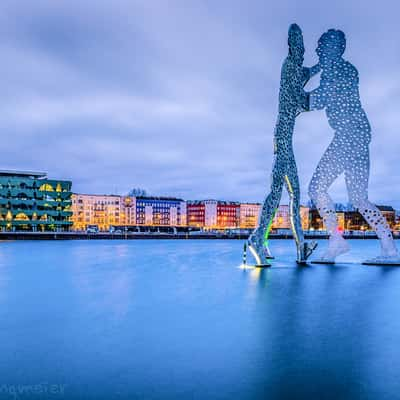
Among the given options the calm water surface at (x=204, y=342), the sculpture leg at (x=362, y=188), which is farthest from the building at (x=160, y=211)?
the calm water surface at (x=204, y=342)

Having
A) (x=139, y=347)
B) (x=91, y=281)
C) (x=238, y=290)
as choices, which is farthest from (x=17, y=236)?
(x=139, y=347)

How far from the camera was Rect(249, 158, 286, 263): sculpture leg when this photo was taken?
16.5 metres

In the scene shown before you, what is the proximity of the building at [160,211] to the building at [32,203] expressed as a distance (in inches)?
2305

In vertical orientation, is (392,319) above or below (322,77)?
below

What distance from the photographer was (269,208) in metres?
16.7

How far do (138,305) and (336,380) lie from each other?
578cm

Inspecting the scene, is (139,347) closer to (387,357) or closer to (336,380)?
(336,380)

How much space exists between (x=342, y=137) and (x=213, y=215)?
461 ft

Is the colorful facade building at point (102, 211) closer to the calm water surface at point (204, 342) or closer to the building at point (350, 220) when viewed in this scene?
the building at point (350, 220)

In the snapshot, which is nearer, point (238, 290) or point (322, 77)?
point (238, 290)

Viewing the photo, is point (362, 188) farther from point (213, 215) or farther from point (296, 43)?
point (213, 215)

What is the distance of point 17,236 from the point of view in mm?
66250

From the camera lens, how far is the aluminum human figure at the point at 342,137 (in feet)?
57.4

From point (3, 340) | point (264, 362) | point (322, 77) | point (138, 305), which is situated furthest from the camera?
point (322, 77)
